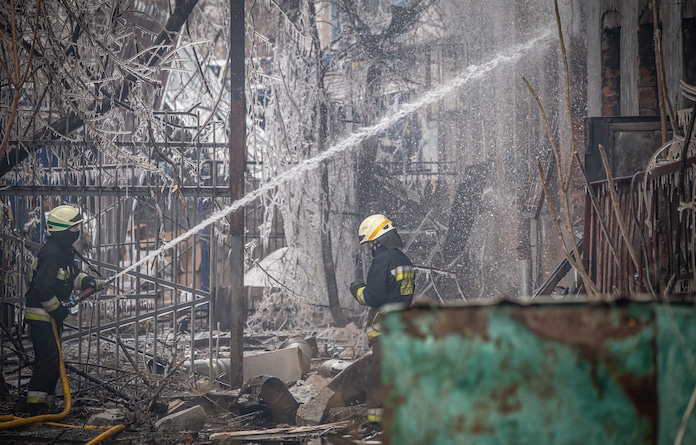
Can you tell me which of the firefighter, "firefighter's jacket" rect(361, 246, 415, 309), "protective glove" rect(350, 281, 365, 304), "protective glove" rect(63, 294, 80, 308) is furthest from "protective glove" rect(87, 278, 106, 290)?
"firefighter's jacket" rect(361, 246, 415, 309)

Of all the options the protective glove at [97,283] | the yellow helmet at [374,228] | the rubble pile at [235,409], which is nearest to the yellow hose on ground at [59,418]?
the rubble pile at [235,409]

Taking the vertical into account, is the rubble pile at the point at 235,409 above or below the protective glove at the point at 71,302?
below

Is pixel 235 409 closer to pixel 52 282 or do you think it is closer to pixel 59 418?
pixel 59 418

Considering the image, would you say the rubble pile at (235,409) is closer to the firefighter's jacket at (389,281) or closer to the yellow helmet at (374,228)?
the firefighter's jacket at (389,281)

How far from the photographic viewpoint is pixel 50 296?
20.7 ft

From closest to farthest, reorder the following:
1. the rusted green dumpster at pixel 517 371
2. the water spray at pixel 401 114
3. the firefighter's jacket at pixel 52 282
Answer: the rusted green dumpster at pixel 517 371 < the firefighter's jacket at pixel 52 282 < the water spray at pixel 401 114

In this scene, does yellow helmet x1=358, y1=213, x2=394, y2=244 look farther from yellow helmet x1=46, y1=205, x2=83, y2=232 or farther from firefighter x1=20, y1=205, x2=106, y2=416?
yellow helmet x1=46, y1=205, x2=83, y2=232

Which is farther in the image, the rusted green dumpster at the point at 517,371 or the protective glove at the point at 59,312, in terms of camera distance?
the protective glove at the point at 59,312

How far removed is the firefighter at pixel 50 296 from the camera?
6152 mm

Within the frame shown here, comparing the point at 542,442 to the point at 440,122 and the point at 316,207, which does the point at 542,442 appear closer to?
the point at 316,207

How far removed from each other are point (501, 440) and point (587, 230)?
401cm

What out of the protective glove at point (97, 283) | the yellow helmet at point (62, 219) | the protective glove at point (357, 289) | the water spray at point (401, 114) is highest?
the water spray at point (401, 114)

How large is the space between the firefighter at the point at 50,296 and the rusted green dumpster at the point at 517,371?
17.6ft

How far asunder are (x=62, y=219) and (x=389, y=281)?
3297 millimetres
